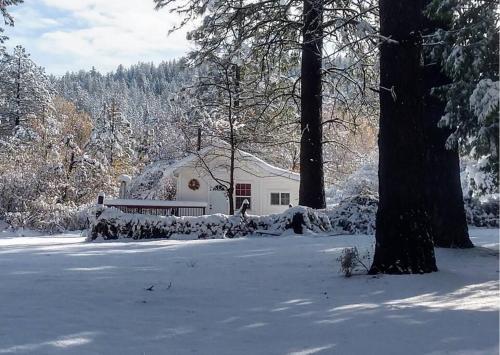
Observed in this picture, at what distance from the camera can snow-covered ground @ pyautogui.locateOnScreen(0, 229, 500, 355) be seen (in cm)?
375

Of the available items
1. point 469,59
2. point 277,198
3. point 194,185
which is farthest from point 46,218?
point 469,59

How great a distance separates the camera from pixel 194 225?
1323 cm

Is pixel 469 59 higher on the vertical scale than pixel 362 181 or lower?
higher

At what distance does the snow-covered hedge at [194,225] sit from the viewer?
12938 millimetres

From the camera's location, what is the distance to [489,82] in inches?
243

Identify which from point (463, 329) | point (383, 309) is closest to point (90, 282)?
point (383, 309)

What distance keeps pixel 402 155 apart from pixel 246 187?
21637mm

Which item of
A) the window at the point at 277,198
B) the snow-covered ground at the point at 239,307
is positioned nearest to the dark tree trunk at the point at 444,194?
the snow-covered ground at the point at 239,307

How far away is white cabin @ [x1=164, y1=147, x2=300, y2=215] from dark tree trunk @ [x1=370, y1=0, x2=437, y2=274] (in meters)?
19.8

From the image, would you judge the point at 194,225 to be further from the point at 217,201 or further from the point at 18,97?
the point at 18,97

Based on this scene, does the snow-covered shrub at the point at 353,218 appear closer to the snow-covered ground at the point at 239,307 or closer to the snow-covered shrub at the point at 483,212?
the snow-covered shrub at the point at 483,212

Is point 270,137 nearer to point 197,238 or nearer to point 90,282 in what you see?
A: point 197,238

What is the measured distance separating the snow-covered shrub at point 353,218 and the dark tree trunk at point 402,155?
6.89 metres

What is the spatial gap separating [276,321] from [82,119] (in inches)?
1741
